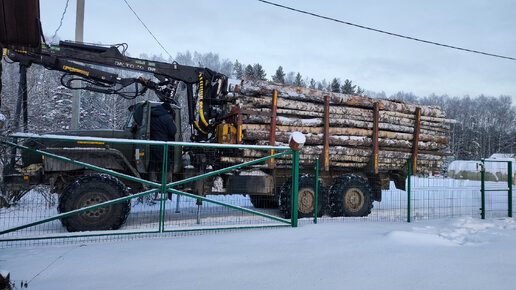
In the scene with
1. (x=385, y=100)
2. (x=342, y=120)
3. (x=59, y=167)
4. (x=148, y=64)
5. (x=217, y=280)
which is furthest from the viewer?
(x=385, y=100)

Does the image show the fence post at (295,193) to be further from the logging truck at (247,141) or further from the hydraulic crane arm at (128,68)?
the hydraulic crane arm at (128,68)

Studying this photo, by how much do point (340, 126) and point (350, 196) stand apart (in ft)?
6.26

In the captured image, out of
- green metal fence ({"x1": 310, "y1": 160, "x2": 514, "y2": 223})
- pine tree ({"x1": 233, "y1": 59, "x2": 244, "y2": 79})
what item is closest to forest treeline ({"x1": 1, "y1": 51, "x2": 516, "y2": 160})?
pine tree ({"x1": 233, "y1": 59, "x2": 244, "y2": 79})

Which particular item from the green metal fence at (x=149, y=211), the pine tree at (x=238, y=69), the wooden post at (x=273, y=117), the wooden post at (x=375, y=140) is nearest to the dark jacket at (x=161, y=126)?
the green metal fence at (x=149, y=211)

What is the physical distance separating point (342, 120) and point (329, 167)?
1325mm

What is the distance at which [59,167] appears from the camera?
610 cm

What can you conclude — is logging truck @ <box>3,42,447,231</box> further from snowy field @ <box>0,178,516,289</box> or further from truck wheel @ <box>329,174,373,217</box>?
snowy field @ <box>0,178,516,289</box>

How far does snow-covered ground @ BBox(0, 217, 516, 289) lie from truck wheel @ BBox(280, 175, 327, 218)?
7.87 feet

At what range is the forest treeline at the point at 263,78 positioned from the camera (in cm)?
2166

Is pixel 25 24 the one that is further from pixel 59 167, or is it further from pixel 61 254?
pixel 59 167

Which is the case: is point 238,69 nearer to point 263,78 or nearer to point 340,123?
point 263,78

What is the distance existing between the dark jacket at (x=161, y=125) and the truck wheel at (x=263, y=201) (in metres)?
3.00

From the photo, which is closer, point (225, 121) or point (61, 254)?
point (61, 254)

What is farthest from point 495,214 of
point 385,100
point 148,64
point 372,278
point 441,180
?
point 148,64
